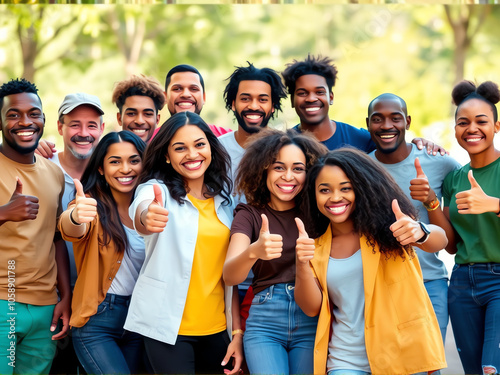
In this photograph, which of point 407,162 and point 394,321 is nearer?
point 394,321

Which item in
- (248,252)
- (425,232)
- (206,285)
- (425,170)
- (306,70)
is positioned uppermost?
(306,70)

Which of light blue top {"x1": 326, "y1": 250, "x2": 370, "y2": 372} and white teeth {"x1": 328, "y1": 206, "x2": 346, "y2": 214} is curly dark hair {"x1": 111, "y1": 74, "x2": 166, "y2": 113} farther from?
light blue top {"x1": 326, "y1": 250, "x2": 370, "y2": 372}

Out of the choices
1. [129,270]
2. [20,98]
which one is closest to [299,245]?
[129,270]

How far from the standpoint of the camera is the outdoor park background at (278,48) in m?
15.4

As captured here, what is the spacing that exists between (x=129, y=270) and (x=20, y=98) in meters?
1.43

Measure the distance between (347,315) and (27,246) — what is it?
213cm

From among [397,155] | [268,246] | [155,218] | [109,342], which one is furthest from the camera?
[397,155]

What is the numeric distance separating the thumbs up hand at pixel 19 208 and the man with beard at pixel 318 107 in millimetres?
2137

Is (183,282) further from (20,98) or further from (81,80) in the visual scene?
(81,80)

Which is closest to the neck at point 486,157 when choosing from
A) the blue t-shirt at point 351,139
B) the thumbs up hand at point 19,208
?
the blue t-shirt at point 351,139

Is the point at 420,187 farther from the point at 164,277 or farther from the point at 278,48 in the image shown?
the point at 278,48

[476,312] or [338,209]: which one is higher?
[338,209]

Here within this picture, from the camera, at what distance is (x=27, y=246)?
4.07m

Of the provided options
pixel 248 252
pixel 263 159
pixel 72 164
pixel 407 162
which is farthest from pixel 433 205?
pixel 72 164
